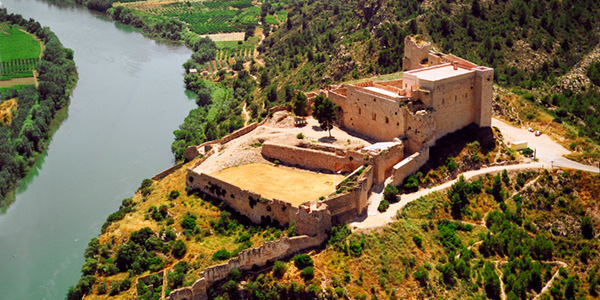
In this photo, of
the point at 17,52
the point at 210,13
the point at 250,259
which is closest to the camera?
the point at 250,259

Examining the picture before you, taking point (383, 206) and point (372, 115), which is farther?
point (372, 115)

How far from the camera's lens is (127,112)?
71125 millimetres

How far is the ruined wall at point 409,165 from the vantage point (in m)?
38.6

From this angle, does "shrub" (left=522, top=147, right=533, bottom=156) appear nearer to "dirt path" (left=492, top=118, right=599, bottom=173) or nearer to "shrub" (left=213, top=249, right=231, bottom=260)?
"dirt path" (left=492, top=118, right=599, bottom=173)

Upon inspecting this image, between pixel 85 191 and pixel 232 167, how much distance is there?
709 inches

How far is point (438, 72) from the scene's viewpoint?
4284 cm

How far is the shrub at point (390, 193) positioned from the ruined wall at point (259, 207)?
15.8ft

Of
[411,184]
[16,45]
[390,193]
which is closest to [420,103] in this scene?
[411,184]

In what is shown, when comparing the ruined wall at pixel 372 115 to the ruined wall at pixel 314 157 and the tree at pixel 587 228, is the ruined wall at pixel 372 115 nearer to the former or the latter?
the ruined wall at pixel 314 157

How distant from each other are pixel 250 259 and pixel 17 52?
66.0 meters

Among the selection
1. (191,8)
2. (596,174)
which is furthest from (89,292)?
(191,8)

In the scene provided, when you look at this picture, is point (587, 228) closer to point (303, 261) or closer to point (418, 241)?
A: point (418, 241)

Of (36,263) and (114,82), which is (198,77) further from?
(36,263)

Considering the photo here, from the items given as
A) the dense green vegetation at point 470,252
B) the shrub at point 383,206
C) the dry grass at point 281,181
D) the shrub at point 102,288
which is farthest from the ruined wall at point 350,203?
the shrub at point 102,288
